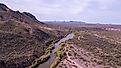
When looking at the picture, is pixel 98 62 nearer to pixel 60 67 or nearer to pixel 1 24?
pixel 60 67

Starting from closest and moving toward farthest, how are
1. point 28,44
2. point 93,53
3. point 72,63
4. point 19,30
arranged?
1. point 72,63
2. point 93,53
3. point 28,44
4. point 19,30

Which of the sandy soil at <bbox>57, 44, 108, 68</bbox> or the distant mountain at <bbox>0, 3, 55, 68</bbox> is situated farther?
the distant mountain at <bbox>0, 3, 55, 68</bbox>

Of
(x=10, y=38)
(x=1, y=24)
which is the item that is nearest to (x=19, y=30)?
→ (x=1, y=24)

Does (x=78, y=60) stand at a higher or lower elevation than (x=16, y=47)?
lower

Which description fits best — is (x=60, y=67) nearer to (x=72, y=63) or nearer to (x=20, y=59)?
(x=72, y=63)

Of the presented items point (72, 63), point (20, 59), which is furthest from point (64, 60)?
point (20, 59)

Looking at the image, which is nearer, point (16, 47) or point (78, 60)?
point (78, 60)

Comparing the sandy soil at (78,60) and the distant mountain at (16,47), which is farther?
the distant mountain at (16,47)

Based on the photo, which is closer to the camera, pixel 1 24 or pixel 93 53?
pixel 93 53

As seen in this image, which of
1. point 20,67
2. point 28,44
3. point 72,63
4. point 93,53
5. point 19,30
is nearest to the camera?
point 72,63

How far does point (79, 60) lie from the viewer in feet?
205

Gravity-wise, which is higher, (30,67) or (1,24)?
(1,24)

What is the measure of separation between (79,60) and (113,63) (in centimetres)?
782

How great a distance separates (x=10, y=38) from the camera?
89.6m
